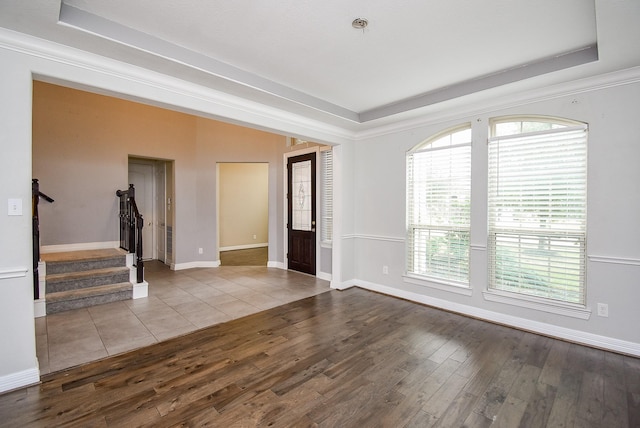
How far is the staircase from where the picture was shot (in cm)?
389

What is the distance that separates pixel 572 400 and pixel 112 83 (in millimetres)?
4426

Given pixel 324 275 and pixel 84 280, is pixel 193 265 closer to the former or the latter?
pixel 84 280

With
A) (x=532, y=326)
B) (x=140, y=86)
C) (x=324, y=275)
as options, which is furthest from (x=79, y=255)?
(x=532, y=326)

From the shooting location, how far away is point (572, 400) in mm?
2188

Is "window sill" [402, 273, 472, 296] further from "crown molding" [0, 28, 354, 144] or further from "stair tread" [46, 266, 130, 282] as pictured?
"stair tread" [46, 266, 130, 282]

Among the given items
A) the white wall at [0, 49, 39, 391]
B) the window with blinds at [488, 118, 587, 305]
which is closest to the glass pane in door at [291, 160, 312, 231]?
the window with blinds at [488, 118, 587, 305]

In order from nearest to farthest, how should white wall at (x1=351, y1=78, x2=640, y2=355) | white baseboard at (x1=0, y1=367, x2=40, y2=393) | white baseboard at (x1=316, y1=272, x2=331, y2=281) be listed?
white baseboard at (x1=0, y1=367, x2=40, y2=393) → white wall at (x1=351, y1=78, x2=640, y2=355) → white baseboard at (x1=316, y1=272, x2=331, y2=281)

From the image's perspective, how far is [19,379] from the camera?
7.41ft

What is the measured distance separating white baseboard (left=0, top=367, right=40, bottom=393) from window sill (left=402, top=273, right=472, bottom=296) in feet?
13.5

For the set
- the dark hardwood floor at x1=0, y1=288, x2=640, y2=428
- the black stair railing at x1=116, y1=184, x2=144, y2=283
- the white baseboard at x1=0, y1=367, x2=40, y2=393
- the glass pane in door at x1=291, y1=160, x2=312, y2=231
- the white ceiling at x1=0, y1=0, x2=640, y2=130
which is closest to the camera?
the dark hardwood floor at x1=0, y1=288, x2=640, y2=428

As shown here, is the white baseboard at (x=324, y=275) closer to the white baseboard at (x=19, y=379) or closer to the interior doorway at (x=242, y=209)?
the interior doorway at (x=242, y=209)

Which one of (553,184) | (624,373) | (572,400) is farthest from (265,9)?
(624,373)

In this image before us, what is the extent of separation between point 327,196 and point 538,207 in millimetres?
3259

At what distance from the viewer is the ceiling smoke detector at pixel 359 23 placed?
2270mm
